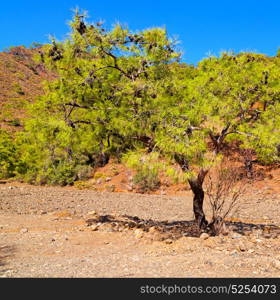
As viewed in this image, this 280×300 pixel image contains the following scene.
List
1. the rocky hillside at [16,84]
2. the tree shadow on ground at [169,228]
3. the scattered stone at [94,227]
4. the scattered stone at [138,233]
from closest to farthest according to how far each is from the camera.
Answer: the scattered stone at [138,233]
the tree shadow on ground at [169,228]
the scattered stone at [94,227]
the rocky hillside at [16,84]

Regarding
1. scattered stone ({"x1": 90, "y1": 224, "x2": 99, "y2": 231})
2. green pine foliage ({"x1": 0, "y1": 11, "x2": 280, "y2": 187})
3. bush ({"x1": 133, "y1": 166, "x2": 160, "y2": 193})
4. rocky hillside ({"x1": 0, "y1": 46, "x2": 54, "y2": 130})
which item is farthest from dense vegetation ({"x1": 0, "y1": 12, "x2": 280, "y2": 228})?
rocky hillside ({"x1": 0, "y1": 46, "x2": 54, "y2": 130})

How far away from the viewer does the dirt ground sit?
246 inches

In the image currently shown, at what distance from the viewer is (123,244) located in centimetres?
864

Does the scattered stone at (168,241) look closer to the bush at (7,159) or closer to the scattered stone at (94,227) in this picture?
the scattered stone at (94,227)

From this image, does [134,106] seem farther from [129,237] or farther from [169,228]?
[169,228]

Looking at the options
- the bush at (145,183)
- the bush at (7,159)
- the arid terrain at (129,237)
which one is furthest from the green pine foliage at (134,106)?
the bush at (7,159)

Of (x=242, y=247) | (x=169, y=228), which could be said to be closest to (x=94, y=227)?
(x=169, y=228)

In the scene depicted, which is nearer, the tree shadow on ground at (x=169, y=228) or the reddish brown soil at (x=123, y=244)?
the reddish brown soil at (x=123, y=244)

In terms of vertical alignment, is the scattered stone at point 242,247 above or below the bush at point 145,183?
below

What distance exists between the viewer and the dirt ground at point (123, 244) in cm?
625

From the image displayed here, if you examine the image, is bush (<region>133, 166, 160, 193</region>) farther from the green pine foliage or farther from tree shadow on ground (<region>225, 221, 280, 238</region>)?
the green pine foliage

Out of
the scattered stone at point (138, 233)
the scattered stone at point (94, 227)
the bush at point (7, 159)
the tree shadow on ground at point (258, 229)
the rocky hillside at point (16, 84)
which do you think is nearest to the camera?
the scattered stone at point (138, 233)

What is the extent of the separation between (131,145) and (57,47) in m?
3.07

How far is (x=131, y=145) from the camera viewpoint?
10148mm
